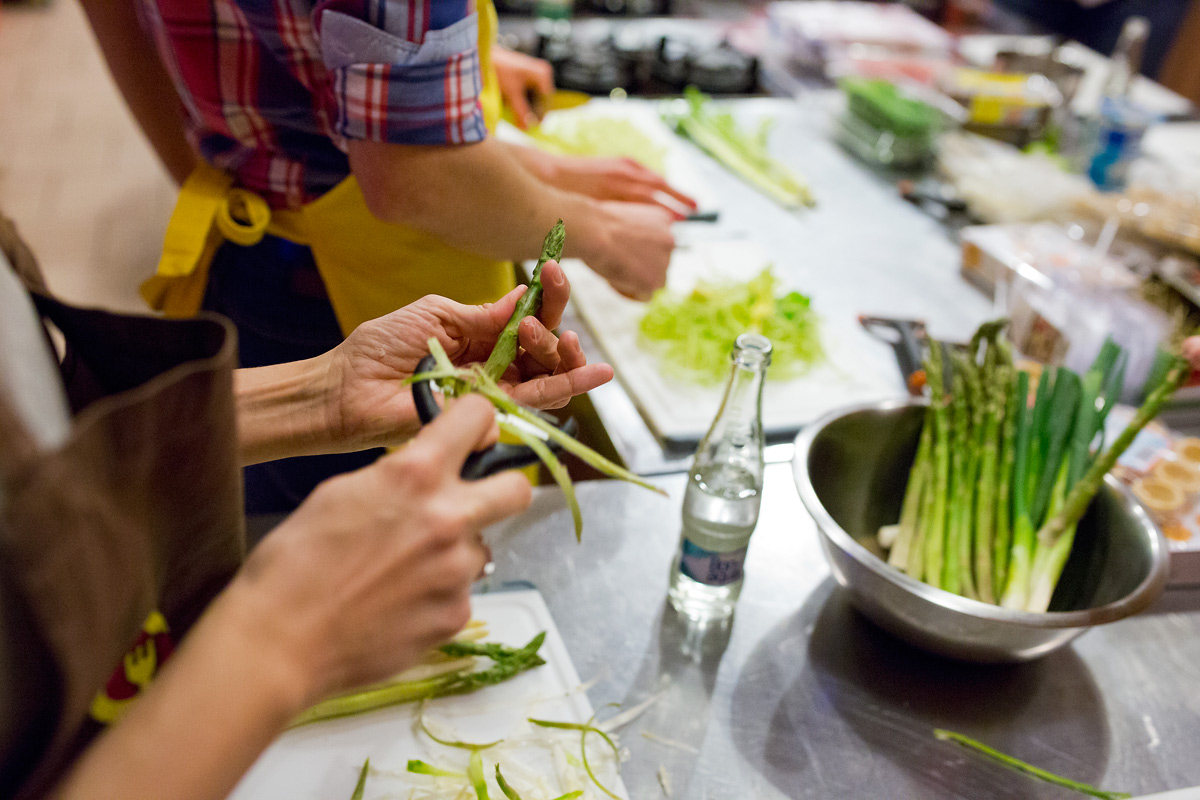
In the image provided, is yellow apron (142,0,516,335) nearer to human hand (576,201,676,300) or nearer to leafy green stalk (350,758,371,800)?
human hand (576,201,676,300)

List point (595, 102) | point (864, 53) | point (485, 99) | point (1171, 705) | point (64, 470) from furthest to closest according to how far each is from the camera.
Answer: point (864, 53), point (595, 102), point (485, 99), point (1171, 705), point (64, 470)

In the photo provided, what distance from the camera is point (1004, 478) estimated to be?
4.26 feet

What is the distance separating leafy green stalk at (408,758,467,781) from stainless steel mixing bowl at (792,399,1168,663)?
1.83ft

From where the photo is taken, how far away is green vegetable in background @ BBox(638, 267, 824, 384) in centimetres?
173

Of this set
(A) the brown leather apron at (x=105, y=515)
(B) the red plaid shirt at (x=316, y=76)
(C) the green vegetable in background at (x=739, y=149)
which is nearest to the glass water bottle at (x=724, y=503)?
(B) the red plaid shirt at (x=316, y=76)

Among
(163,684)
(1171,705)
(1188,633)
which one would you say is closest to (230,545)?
(163,684)

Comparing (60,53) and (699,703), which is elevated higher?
(699,703)

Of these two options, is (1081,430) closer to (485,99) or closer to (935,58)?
(485,99)

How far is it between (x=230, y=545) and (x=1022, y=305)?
1.85 meters

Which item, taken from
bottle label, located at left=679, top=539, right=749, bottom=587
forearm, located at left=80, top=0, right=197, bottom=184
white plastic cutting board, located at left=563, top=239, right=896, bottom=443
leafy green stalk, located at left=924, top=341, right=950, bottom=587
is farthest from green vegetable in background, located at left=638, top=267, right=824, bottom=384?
forearm, located at left=80, top=0, right=197, bottom=184

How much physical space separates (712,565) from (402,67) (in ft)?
2.64

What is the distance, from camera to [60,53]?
5109 mm

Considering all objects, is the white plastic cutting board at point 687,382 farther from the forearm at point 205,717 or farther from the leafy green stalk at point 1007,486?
the forearm at point 205,717

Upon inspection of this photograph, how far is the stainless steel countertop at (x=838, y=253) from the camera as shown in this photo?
1.72m
